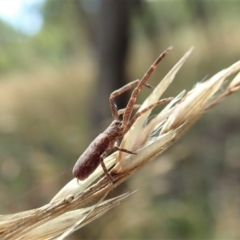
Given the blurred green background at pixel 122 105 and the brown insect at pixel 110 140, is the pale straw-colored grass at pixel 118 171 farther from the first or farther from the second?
the blurred green background at pixel 122 105

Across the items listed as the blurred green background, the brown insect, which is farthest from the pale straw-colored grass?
the blurred green background

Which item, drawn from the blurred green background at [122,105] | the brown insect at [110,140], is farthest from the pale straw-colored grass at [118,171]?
the blurred green background at [122,105]

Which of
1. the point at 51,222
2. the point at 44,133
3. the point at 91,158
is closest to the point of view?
the point at 51,222

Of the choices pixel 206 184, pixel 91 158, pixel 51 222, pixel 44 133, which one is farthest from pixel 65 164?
pixel 51 222

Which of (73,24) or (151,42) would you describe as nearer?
(151,42)

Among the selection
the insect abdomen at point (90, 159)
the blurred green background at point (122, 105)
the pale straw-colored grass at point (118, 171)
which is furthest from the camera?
the blurred green background at point (122, 105)

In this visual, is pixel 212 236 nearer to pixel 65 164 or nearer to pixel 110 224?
pixel 110 224

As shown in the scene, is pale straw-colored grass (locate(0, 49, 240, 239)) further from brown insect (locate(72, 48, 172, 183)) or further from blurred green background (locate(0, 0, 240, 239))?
blurred green background (locate(0, 0, 240, 239))
